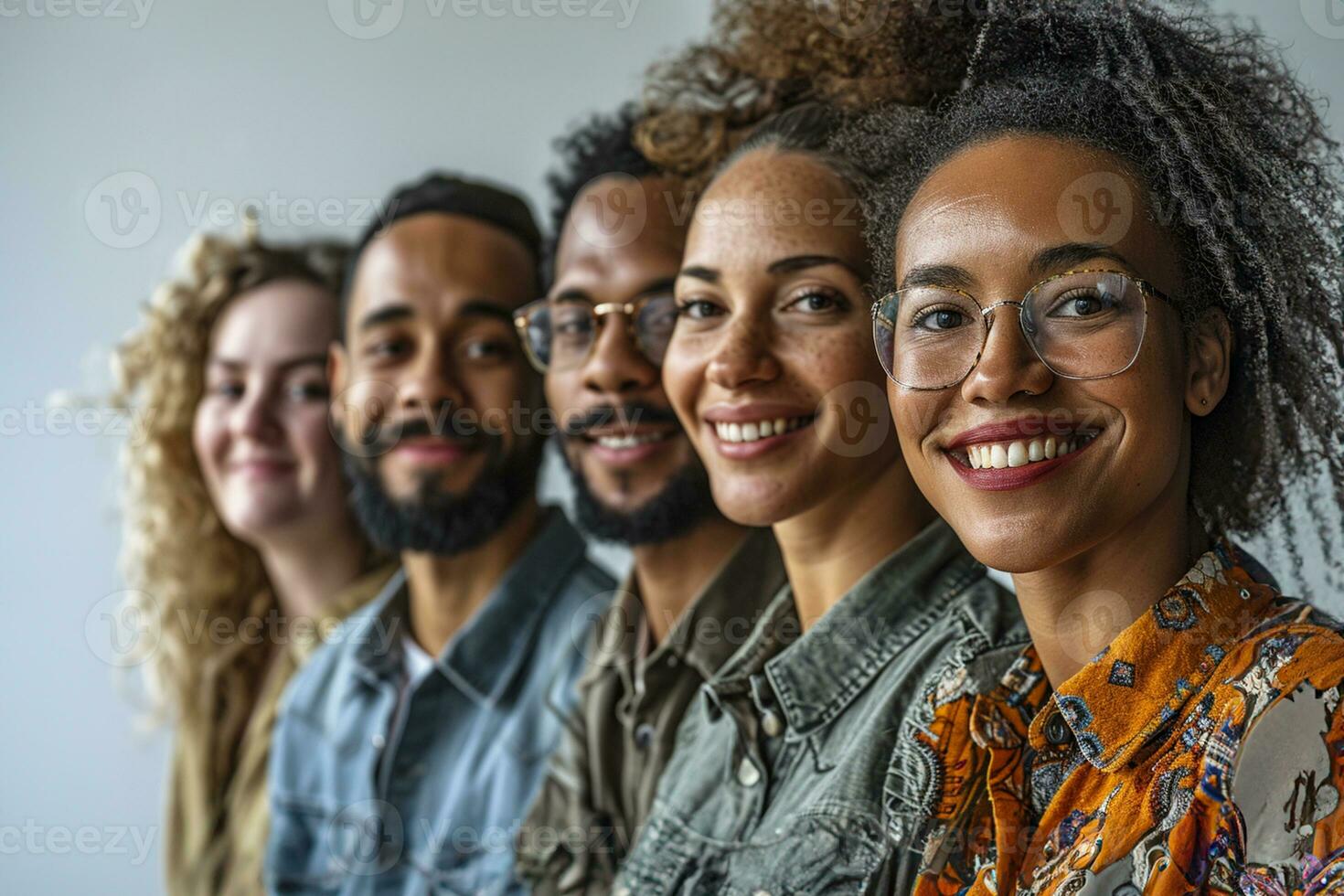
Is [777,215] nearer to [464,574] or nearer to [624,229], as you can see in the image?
[624,229]

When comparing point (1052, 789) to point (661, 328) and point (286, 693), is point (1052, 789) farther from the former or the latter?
point (286, 693)

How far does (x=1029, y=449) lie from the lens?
0.99 meters

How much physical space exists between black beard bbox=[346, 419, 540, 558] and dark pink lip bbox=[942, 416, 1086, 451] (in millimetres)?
967

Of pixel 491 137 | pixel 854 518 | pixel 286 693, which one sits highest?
pixel 491 137

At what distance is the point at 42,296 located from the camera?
99.6 inches

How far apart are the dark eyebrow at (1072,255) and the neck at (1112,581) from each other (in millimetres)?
173

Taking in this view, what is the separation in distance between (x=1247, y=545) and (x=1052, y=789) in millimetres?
461

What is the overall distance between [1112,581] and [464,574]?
43.7 inches

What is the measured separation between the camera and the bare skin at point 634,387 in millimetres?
1592

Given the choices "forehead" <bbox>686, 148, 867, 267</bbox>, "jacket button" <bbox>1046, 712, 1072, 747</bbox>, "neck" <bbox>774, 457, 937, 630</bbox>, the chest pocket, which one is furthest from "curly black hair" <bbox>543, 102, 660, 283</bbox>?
"jacket button" <bbox>1046, 712, 1072, 747</bbox>

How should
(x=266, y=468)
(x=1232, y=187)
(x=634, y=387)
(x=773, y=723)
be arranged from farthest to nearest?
(x=266, y=468) → (x=634, y=387) → (x=773, y=723) → (x=1232, y=187)

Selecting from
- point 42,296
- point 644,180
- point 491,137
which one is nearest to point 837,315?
point 644,180

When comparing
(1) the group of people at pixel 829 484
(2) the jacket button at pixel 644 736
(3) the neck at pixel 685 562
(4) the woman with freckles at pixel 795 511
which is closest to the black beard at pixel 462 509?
(1) the group of people at pixel 829 484

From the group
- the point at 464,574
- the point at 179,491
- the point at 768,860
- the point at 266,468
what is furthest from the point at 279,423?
the point at 768,860
